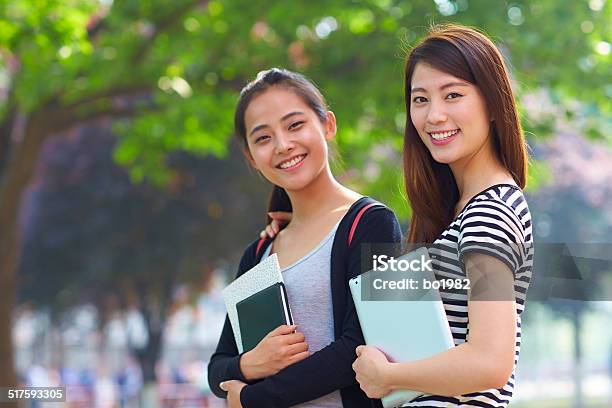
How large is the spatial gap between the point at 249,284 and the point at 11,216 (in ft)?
26.0

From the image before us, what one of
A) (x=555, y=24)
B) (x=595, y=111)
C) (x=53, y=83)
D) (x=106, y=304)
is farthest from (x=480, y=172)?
(x=106, y=304)

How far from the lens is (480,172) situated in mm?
2469

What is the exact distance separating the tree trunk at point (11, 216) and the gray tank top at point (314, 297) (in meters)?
7.72

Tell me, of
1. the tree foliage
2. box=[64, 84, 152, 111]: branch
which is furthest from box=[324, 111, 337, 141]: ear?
box=[64, 84, 152, 111]: branch

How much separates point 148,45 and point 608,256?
737 cm

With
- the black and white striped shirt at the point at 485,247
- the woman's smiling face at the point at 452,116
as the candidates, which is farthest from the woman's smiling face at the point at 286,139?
the black and white striped shirt at the point at 485,247

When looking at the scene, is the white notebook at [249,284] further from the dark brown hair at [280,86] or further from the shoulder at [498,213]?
the shoulder at [498,213]

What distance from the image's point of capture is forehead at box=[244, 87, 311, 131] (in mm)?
3025

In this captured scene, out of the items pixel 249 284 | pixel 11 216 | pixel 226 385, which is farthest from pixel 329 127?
pixel 11 216

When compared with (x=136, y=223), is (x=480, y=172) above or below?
Result: below

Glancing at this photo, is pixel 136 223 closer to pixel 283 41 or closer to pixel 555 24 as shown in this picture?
pixel 283 41

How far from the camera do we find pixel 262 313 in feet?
9.38

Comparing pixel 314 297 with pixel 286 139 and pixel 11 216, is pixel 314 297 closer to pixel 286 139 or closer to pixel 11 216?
pixel 286 139

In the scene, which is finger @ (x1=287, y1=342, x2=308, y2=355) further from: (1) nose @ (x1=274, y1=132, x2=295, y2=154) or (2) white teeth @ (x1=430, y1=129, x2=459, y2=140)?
(2) white teeth @ (x1=430, y1=129, x2=459, y2=140)
